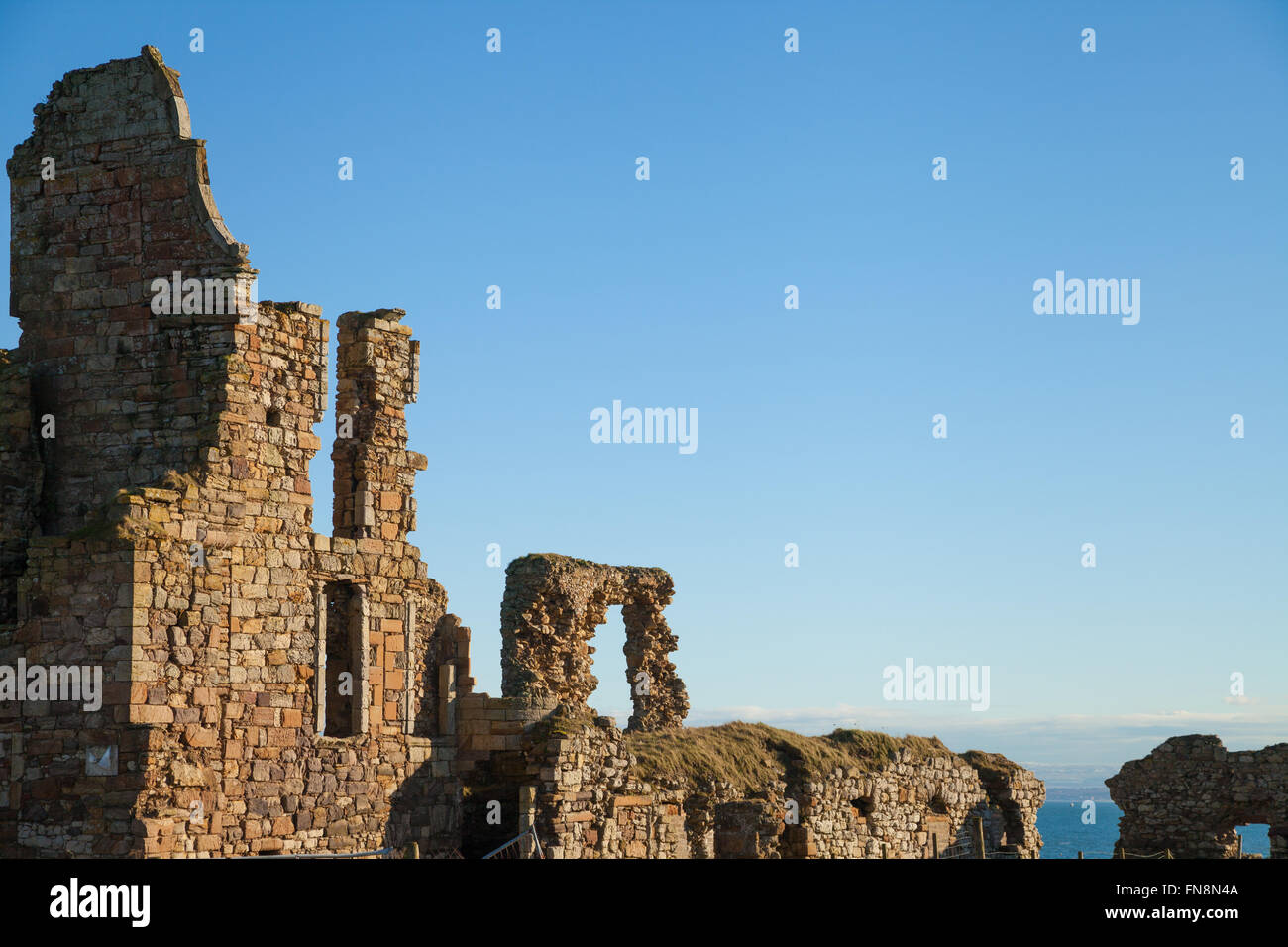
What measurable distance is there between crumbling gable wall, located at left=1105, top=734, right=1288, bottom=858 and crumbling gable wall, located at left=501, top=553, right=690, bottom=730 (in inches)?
385

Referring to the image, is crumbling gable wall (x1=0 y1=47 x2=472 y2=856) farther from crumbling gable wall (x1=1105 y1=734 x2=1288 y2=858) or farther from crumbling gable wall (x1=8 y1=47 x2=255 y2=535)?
crumbling gable wall (x1=1105 y1=734 x2=1288 y2=858)

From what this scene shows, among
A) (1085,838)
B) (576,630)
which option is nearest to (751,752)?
(576,630)

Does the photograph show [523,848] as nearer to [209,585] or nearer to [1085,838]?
[209,585]

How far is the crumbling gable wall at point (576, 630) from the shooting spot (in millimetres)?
25094

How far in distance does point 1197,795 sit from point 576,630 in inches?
524

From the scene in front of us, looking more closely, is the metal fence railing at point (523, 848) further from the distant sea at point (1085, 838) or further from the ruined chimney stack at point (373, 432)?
the distant sea at point (1085, 838)

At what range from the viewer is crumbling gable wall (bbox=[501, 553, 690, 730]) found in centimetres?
2509

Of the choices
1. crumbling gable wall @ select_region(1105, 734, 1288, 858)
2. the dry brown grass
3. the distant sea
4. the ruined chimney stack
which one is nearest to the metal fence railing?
the dry brown grass

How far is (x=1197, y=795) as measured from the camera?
30.6m

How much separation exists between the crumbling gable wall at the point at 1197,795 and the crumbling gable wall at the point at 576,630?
9.79 meters
